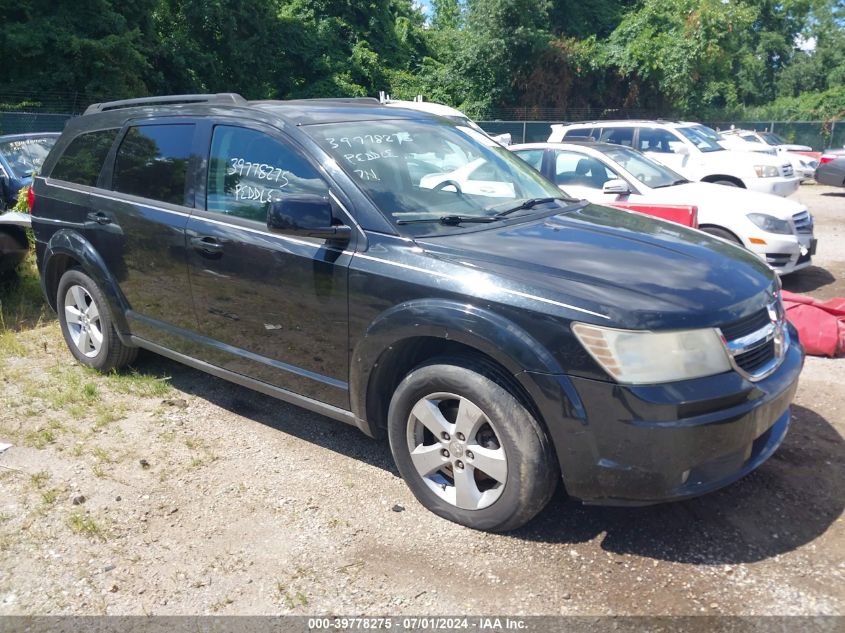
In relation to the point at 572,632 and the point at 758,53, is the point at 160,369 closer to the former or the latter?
the point at 572,632

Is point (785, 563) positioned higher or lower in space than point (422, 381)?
lower

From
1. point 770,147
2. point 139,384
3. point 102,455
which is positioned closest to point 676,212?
point 139,384

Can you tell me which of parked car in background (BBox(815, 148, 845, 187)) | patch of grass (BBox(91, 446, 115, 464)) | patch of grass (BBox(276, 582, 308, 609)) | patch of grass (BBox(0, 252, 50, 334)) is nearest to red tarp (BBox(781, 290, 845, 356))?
patch of grass (BBox(276, 582, 308, 609))

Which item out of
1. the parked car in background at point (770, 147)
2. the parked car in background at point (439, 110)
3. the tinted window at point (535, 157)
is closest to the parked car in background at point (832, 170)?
the parked car in background at point (770, 147)

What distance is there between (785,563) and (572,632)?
103 centimetres

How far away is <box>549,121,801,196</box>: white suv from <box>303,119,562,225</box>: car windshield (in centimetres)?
786

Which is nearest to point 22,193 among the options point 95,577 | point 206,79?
point 95,577

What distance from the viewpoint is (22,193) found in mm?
8539

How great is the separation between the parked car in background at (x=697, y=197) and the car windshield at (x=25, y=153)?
6409mm

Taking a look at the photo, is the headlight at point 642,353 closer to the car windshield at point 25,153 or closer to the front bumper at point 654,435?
the front bumper at point 654,435

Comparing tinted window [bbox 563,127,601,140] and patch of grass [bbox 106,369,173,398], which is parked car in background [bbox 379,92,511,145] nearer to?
tinted window [bbox 563,127,601,140]

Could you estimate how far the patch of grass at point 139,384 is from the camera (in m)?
4.98

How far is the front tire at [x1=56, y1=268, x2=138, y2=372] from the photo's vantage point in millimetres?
5023

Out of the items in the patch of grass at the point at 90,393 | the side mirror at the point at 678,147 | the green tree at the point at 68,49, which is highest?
the green tree at the point at 68,49
